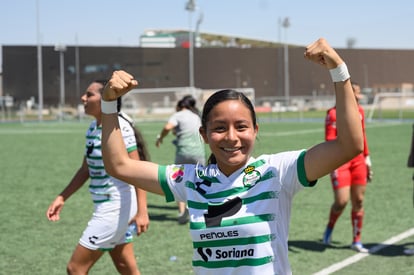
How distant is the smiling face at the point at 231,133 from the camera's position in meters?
3.06

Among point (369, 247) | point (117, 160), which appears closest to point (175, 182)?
point (117, 160)

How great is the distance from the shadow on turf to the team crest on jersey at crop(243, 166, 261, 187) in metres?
5.51

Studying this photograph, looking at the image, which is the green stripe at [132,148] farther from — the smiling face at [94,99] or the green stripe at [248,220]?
the green stripe at [248,220]

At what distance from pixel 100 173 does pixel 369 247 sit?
4321 millimetres

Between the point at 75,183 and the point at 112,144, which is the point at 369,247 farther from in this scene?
the point at 112,144

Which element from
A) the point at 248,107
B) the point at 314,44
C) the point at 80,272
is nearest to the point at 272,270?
the point at 248,107

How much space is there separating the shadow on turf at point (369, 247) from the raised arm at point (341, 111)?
5614 mm

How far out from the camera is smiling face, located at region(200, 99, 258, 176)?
306 centimetres

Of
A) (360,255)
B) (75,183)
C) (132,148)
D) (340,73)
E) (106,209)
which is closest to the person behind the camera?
(340,73)

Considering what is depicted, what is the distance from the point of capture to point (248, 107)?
3.15 m

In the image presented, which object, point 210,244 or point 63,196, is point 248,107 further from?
point 63,196

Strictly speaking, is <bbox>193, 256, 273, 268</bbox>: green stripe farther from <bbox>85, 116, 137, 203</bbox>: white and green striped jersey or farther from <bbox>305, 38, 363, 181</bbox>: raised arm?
<bbox>85, 116, 137, 203</bbox>: white and green striped jersey

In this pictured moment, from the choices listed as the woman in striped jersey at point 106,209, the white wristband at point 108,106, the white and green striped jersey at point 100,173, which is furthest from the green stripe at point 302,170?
the white and green striped jersey at point 100,173

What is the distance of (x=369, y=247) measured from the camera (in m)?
8.62
